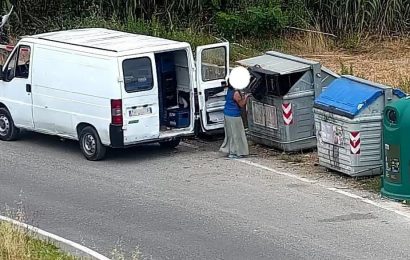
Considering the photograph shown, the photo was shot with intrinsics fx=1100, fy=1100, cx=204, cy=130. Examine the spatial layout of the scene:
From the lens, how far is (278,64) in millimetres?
17609

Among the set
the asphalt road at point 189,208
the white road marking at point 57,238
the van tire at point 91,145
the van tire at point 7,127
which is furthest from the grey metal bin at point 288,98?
the white road marking at point 57,238

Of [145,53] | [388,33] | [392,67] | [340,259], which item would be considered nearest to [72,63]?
[145,53]

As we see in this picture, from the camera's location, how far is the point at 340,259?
1222cm

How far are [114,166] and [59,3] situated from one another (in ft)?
38.5

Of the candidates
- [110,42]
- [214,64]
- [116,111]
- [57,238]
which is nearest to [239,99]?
[214,64]

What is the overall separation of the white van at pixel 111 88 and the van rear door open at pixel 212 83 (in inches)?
0.6

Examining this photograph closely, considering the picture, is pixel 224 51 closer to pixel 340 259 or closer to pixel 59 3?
pixel 340 259

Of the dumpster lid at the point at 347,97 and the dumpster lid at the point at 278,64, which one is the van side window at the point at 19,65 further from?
the dumpster lid at the point at 347,97

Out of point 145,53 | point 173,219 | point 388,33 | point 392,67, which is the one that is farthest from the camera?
point 388,33

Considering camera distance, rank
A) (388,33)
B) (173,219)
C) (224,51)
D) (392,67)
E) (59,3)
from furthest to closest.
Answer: (59,3)
(388,33)
(392,67)
(224,51)
(173,219)

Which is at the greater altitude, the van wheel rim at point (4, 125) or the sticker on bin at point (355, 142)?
the sticker on bin at point (355, 142)

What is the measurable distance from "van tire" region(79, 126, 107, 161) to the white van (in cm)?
2

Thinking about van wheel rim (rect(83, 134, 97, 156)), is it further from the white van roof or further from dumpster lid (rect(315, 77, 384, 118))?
dumpster lid (rect(315, 77, 384, 118))

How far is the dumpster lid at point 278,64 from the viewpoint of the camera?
17172 mm
